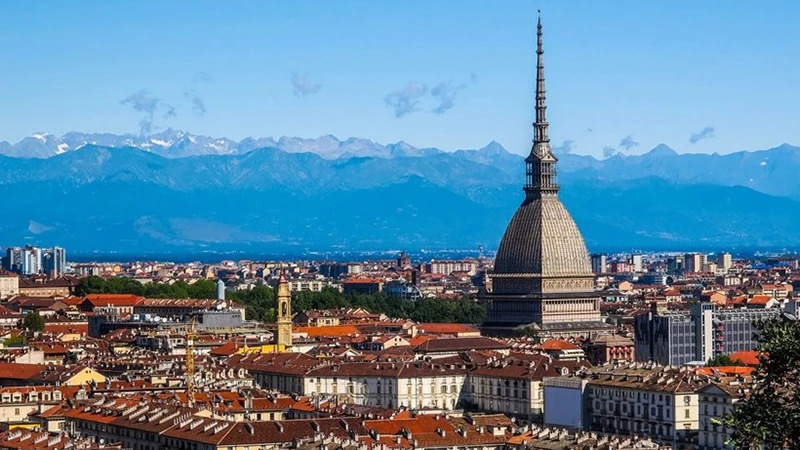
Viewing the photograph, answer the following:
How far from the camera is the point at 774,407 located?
91.9 feet

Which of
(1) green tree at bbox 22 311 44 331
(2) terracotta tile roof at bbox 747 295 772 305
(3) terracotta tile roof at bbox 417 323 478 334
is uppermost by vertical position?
(2) terracotta tile roof at bbox 747 295 772 305

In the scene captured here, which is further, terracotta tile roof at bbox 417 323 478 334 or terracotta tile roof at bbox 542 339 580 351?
terracotta tile roof at bbox 417 323 478 334

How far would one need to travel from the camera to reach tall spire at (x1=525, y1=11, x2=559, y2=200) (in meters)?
126

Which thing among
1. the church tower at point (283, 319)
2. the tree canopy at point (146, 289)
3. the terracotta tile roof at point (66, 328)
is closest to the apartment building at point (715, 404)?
the church tower at point (283, 319)

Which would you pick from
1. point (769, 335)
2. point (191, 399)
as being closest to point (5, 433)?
point (191, 399)

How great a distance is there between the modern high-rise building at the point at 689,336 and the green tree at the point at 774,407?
78087 millimetres

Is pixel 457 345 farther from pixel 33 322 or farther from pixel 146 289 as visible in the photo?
pixel 146 289

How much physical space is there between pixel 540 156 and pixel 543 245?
661cm

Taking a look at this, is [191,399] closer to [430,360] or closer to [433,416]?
[433,416]

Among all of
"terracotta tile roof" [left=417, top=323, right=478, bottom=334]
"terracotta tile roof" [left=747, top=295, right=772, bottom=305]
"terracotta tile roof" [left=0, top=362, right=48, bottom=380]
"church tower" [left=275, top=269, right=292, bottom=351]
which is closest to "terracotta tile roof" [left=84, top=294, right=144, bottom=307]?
"terracotta tile roof" [left=417, top=323, right=478, bottom=334]

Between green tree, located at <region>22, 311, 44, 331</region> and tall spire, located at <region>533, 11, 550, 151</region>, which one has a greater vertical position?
tall spire, located at <region>533, 11, 550, 151</region>

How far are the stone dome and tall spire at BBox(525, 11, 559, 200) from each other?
62 cm

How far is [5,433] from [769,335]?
121 ft

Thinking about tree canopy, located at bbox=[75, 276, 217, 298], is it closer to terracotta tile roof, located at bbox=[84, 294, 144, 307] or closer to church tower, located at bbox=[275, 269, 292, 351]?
terracotta tile roof, located at bbox=[84, 294, 144, 307]
